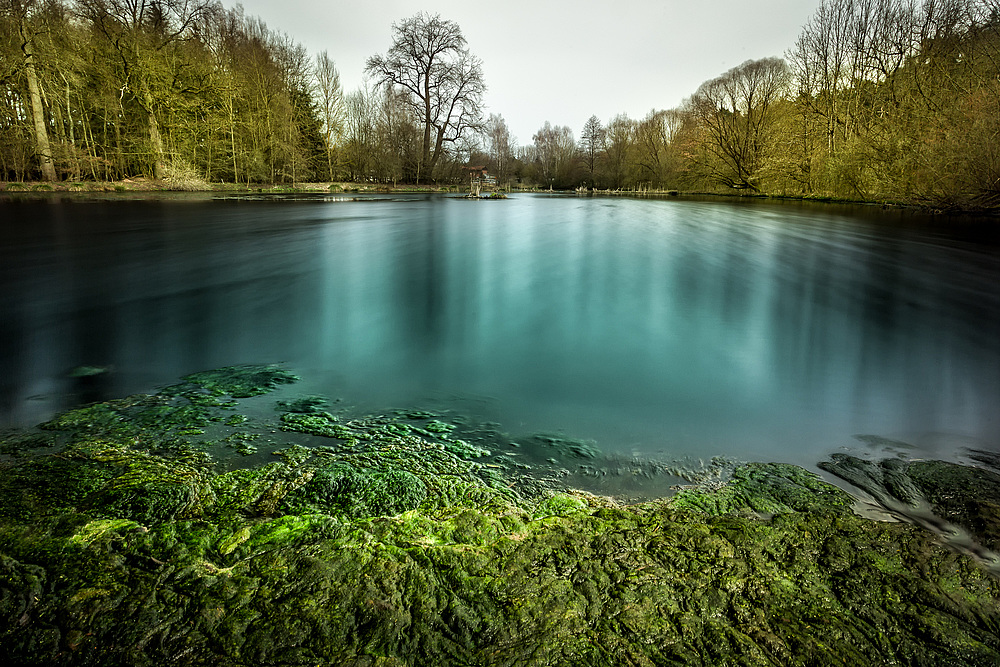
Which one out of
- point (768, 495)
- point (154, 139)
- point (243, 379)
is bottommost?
point (768, 495)

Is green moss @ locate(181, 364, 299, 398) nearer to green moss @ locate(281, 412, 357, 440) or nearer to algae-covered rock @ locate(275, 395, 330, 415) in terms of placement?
algae-covered rock @ locate(275, 395, 330, 415)

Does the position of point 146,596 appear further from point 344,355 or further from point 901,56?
point 901,56

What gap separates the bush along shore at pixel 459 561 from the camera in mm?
1449

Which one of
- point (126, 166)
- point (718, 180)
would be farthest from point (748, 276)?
point (718, 180)

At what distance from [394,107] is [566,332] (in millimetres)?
41573

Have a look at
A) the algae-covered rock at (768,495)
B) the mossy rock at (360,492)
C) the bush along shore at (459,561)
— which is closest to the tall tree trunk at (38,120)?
the bush along shore at (459,561)

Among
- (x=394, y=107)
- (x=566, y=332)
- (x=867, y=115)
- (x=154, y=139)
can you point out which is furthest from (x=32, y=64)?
(x=867, y=115)

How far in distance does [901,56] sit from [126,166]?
40.6 metres

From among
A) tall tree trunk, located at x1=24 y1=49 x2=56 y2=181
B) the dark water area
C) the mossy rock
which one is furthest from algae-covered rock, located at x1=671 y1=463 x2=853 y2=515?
tall tree trunk, located at x1=24 y1=49 x2=56 y2=181

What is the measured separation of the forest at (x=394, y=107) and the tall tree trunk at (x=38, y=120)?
64 mm

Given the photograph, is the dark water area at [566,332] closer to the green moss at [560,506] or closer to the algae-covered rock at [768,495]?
the algae-covered rock at [768,495]

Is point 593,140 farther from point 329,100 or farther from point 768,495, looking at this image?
point 768,495

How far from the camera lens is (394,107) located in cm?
4166

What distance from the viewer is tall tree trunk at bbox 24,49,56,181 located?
22.5 m
